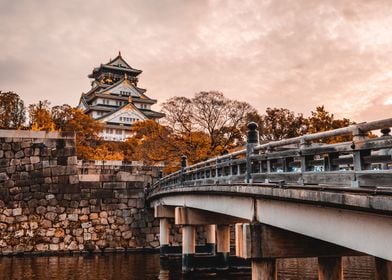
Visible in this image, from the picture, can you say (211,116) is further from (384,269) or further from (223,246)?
(384,269)

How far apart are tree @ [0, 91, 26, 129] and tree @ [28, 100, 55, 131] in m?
0.99

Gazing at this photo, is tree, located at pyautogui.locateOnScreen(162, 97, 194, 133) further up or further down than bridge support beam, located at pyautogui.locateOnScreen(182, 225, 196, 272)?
further up

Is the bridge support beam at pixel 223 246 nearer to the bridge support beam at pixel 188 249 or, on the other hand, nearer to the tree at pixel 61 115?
the bridge support beam at pixel 188 249

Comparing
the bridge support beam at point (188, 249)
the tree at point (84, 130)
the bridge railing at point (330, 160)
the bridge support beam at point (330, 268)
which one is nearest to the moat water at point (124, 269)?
the bridge support beam at point (188, 249)

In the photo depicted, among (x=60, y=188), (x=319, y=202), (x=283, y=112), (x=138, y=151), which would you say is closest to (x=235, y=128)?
(x=283, y=112)

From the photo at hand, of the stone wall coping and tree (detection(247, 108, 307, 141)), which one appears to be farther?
tree (detection(247, 108, 307, 141))

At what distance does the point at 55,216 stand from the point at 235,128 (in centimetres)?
1411

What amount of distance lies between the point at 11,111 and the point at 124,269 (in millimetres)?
27239

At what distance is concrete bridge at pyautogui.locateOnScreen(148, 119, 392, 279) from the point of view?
16.3ft

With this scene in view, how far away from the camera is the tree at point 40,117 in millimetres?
38188

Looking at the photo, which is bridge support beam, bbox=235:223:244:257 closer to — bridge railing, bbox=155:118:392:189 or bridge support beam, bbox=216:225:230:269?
bridge railing, bbox=155:118:392:189

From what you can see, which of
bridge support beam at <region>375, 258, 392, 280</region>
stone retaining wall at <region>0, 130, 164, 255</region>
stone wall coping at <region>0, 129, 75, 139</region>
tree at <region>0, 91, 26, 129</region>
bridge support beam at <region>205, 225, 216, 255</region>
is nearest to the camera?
bridge support beam at <region>375, 258, 392, 280</region>

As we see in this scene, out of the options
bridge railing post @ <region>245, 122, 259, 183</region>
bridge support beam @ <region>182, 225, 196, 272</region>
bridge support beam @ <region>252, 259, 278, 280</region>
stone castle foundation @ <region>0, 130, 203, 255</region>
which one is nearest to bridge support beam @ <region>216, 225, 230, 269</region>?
bridge support beam @ <region>182, 225, 196, 272</region>

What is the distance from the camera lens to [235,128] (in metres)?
30.2
